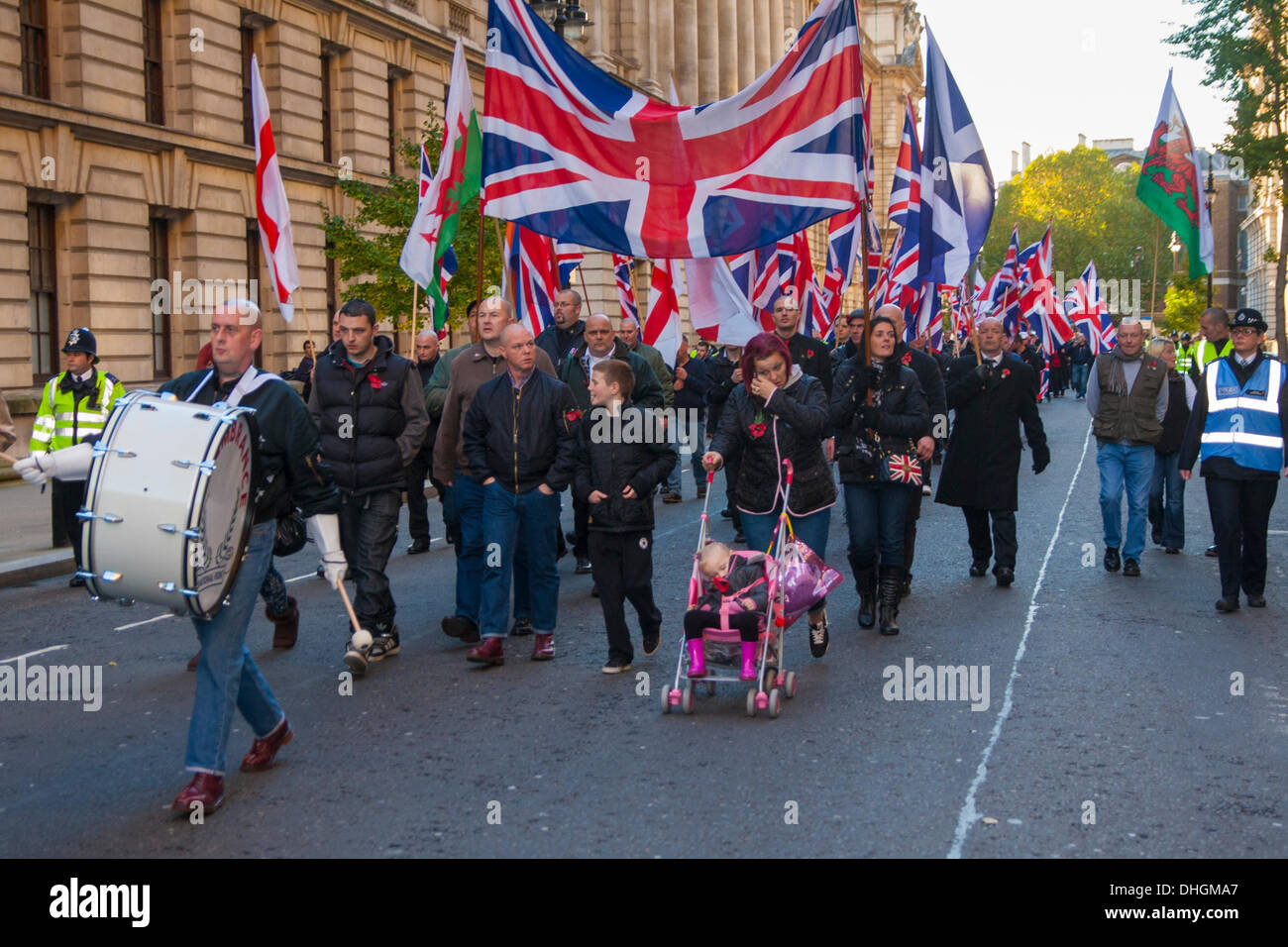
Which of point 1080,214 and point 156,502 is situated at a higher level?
point 1080,214

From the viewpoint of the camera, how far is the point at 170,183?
2367 centimetres

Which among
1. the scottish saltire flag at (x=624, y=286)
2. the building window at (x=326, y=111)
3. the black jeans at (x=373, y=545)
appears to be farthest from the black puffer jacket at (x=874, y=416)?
the building window at (x=326, y=111)

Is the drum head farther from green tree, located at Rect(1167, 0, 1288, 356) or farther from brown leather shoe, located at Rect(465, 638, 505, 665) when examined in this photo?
green tree, located at Rect(1167, 0, 1288, 356)

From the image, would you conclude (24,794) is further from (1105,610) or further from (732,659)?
(1105,610)

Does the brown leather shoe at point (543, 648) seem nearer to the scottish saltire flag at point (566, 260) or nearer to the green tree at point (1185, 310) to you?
the scottish saltire flag at point (566, 260)

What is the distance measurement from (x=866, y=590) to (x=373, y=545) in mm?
3164

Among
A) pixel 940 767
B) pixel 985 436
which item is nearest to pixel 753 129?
pixel 985 436

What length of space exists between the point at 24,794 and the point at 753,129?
6.36 m

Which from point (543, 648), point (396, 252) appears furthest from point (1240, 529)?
point (396, 252)

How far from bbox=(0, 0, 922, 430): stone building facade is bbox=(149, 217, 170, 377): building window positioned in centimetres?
3

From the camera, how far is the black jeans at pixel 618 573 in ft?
26.1

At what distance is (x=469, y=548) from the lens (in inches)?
345

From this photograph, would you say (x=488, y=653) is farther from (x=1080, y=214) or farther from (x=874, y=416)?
(x=1080, y=214)

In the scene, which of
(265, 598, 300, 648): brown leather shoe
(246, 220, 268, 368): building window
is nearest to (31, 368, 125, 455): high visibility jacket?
(265, 598, 300, 648): brown leather shoe
